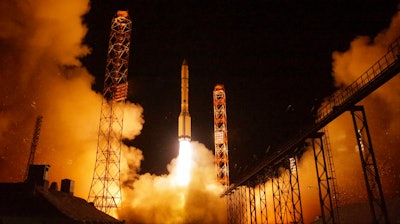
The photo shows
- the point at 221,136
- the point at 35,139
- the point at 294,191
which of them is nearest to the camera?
the point at 294,191

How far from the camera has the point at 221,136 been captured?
5988 cm

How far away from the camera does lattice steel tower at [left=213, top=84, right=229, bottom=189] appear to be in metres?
58.4

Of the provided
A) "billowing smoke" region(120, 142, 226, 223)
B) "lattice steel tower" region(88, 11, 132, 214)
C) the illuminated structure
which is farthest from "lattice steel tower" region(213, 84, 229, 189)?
the illuminated structure

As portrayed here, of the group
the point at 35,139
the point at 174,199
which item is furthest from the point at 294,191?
the point at 35,139

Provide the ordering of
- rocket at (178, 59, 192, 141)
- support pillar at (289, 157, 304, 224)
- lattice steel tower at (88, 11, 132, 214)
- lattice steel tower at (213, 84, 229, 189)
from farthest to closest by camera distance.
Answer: lattice steel tower at (213, 84, 229, 189) → rocket at (178, 59, 192, 141) → lattice steel tower at (88, 11, 132, 214) → support pillar at (289, 157, 304, 224)

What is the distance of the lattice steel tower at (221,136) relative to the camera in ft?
192

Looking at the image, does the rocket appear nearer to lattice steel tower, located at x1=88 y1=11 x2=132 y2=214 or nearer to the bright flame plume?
the bright flame plume

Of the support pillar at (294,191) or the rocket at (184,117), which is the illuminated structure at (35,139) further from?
the support pillar at (294,191)


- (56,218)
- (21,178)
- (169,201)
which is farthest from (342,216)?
(21,178)

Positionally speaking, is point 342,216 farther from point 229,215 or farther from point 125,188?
point 125,188

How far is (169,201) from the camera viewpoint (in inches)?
2084

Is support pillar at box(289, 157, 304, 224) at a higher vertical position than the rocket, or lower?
lower

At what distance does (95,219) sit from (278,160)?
19151mm

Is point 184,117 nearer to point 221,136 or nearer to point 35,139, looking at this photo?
point 221,136
